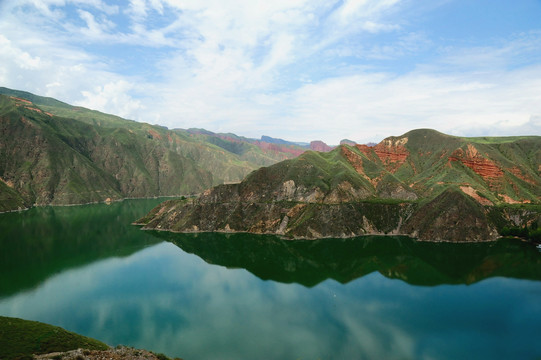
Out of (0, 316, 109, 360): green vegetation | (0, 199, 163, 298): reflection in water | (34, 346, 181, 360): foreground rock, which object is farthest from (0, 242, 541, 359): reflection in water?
(0, 199, 163, 298): reflection in water

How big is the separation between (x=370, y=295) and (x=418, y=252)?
143ft

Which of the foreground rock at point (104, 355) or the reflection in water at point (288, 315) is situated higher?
the foreground rock at point (104, 355)

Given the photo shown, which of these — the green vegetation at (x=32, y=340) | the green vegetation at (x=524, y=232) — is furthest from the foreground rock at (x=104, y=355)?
the green vegetation at (x=524, y=232)

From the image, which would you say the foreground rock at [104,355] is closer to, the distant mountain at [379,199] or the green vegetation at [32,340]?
the green vegetation at [32,340]

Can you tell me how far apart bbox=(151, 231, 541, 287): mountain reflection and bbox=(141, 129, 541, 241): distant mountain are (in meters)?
8.64

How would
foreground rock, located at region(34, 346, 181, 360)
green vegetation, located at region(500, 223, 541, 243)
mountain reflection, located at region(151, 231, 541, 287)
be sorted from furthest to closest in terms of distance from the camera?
green vegetation, located at region(500, 223, 541, 243)
mountain reflection, located at region(151, 231, 541, 287)
foreground rock, located at region(34, 346, 181, 360)

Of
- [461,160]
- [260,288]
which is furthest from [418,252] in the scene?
[461,160]

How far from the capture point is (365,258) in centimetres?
10206

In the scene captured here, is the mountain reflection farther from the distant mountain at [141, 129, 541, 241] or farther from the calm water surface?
the distant mountain at [141, 129, 541, 241]

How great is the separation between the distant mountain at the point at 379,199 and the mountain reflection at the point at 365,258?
864cm

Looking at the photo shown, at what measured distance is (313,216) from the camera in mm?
133750

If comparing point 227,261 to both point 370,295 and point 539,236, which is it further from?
point 539,236

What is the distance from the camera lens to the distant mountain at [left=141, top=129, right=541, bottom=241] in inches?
5032

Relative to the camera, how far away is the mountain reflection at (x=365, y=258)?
85.6 m
